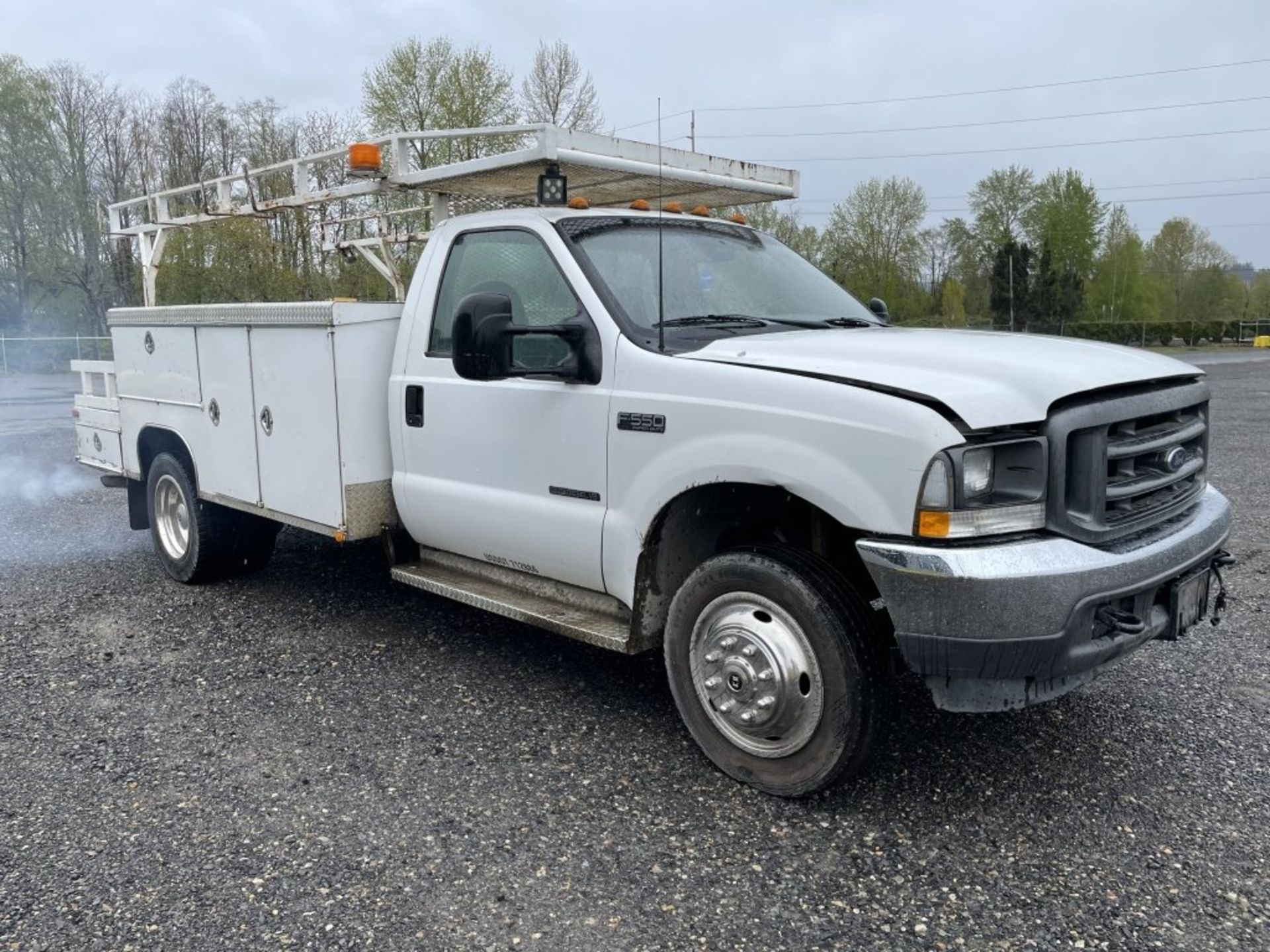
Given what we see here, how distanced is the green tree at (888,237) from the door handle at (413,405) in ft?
143

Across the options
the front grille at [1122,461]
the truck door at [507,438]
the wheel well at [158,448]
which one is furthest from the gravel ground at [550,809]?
the wheel well at [158,448]

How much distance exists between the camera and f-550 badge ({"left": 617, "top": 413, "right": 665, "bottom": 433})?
12.3 feet

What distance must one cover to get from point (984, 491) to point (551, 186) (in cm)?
250

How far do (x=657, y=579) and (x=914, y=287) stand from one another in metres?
48.8

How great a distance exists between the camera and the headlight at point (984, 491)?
3.02 metres

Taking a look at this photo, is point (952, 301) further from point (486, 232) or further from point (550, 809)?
point (550, 809)

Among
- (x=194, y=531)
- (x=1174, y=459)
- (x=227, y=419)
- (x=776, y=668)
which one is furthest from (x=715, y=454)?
(x=194, y=531)

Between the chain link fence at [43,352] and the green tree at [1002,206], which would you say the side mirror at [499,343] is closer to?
the chain link fence at [43,352]

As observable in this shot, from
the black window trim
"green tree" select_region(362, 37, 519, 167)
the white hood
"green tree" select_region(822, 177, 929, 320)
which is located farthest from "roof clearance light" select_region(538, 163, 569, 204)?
"green tree" select_region(822, 177, 929, 320)

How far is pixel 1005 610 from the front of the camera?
9.79 ft

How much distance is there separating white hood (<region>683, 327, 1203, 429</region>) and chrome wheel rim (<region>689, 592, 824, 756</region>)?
832mm

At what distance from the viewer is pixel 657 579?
3.94 m

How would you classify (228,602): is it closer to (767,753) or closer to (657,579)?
(657,579)

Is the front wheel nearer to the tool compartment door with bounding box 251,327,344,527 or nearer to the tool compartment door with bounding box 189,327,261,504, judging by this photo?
the tool compartment door with bounding box 251,327,344,527
